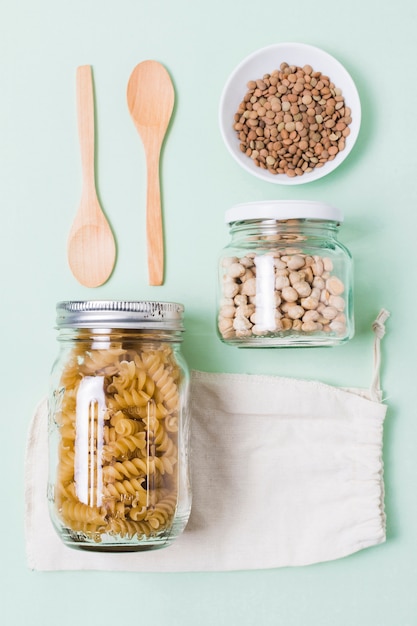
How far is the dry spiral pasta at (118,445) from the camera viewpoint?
0.86 m

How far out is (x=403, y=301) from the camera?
103cm

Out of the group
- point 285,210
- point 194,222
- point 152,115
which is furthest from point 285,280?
point 152,115

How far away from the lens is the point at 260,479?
101 centimetres

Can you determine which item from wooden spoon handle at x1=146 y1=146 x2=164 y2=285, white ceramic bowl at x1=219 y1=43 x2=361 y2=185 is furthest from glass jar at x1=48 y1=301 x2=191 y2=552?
white ceramic bowl at x1=219 y1=43 x2=361 y2=185

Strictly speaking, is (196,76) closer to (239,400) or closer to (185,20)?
(185,20)

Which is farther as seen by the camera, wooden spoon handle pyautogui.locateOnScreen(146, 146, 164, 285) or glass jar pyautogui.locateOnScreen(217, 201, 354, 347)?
wooden spoon handle pyautogui.locateOnScreen(146, 146, 164, 285)

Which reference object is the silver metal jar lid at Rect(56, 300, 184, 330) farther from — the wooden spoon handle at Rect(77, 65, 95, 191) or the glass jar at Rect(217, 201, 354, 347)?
the wooden spoon handle at Rect(77, 65, 95, 191)

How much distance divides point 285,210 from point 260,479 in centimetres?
34

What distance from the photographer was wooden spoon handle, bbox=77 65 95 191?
1019 millimetres

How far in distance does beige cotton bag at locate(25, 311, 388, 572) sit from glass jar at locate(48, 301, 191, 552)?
9cm

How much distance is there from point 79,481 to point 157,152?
416 millimetres

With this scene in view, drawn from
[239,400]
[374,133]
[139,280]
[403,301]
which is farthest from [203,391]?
[374,133]

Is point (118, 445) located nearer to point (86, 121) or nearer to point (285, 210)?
point (285, 210)

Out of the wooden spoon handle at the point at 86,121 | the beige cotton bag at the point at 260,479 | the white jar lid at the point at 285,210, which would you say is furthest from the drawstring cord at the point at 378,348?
the wooden spoon handle at the point at 86,121
